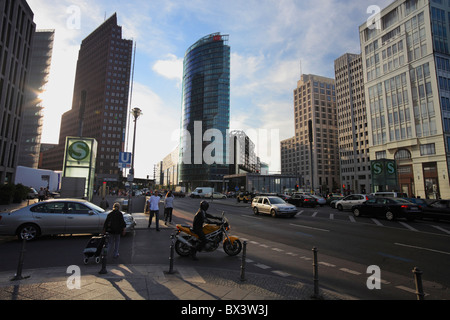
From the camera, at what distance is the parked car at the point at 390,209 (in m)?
14.9

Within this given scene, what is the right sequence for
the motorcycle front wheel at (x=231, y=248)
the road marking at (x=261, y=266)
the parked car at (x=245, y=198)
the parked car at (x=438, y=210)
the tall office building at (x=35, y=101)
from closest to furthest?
the road marking at (x=261, y=266)
the motorcycle front wheel at (x=231, y=248)
the parked car at (x=438, y=210)
the parked car at (x=245, y=198)
the tall office building at (x=35, y=101)

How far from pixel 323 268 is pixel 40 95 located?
10993 centimetres

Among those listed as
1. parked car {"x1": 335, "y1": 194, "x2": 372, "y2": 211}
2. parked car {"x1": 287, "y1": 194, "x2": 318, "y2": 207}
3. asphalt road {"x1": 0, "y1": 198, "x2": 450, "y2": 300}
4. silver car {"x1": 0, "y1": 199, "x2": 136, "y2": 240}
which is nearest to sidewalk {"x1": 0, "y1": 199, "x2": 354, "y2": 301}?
asphalt road {"x1": 0, "y1": 198, "x2": 450, "y2": 300}

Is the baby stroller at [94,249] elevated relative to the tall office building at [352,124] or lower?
lower

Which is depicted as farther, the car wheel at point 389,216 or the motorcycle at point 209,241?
the car wheel at point 389,216

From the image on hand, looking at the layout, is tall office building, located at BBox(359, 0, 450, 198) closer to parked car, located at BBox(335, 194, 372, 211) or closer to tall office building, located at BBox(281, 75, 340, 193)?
parked car, located at BBox(335, 194, 372, 211)

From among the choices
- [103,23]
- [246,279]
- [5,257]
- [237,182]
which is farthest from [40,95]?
[246,279]

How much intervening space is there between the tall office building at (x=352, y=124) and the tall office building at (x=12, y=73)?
109959 mm

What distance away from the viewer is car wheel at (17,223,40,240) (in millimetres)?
8844

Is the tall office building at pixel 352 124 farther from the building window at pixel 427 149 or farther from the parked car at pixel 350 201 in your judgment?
the parked car at pixel 350 201

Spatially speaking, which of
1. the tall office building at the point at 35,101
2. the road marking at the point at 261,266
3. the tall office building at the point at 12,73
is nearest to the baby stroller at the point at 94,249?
the road marking at the point at 261,266

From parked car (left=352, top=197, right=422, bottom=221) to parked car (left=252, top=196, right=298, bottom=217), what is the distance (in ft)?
16.2

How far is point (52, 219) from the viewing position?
362 inches
